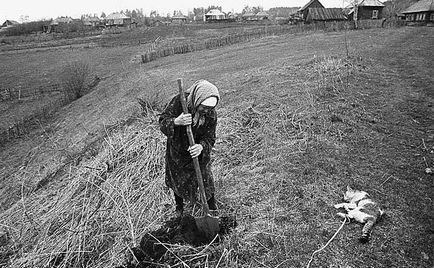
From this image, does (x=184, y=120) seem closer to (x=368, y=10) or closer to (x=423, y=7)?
(x=423, y=7)

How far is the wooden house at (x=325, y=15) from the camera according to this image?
107ft

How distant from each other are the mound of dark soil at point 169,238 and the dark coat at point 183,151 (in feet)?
0.90

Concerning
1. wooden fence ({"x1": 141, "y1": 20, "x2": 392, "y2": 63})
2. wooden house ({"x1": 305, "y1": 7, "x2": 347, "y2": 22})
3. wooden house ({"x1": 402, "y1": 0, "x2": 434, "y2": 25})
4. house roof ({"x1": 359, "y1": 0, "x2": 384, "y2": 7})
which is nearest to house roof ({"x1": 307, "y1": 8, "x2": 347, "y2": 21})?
wooden house ({"x1": 305, "y1": 7, "x2": 347, "y2": 22})

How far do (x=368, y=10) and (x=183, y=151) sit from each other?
3732cm

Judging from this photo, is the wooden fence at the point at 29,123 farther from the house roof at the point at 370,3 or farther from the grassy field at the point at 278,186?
the house roof at the point at 370,3

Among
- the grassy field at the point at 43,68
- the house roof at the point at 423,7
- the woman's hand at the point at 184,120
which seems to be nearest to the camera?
the woman's hand at the point at 184,120

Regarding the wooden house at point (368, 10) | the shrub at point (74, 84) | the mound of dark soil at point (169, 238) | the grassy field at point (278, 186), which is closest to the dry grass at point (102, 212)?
the grassy field at point (278, 186)

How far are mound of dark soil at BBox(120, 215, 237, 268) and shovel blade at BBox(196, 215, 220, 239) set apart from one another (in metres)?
0.04

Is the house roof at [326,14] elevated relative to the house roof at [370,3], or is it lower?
lower

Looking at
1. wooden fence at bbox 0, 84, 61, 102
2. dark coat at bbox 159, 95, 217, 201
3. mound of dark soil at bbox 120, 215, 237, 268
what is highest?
dark coat at bbox 159, 95, 217, 201

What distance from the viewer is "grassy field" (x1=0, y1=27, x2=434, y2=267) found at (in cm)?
284

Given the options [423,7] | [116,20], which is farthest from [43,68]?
[116,20]

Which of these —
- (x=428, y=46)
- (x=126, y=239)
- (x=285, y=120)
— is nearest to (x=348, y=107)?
(x=285, y=120)

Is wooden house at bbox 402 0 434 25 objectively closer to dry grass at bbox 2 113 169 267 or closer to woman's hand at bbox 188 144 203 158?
dry grass at bbox 2 113 169 267
